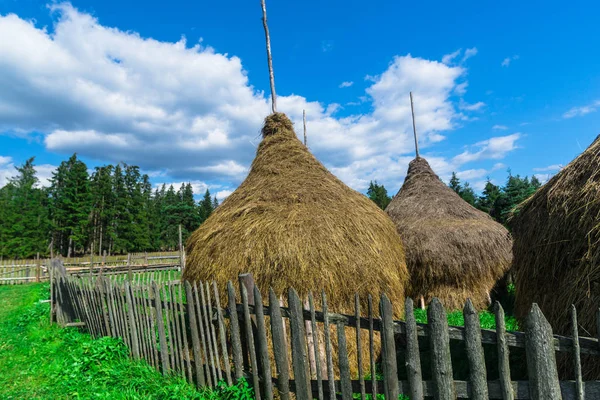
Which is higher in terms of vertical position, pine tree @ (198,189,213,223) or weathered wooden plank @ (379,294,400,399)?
pine tree @ (198,189,213,223)

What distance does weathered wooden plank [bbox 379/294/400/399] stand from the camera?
2671mm

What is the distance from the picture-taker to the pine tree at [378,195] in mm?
60753

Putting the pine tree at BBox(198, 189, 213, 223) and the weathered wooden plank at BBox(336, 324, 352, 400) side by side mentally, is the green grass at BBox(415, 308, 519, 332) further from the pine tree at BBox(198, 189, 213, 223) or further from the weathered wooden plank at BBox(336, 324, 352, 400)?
the pine tree at BBox(198, 189, 213, 223)

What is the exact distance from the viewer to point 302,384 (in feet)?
11.0

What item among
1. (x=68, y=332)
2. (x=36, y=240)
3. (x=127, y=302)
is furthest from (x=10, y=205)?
(x=127, y=302)

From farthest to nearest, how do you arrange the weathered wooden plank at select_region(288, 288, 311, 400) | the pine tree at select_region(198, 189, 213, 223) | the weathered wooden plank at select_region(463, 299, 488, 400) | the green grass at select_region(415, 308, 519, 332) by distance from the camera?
the pine tree at select_region(198, 189, 213, 223)
the green grass at select_region(415, 308, 519, 332)
the weathered wooden plank at select_region(288, 288, 311, 400)
the weathered wooden plank at select_region(463, 299, 488, 400)

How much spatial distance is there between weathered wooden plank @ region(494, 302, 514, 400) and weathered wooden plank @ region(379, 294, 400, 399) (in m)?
0.73

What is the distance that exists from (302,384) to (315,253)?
187 centimetres

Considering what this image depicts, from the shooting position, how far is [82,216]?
130ft

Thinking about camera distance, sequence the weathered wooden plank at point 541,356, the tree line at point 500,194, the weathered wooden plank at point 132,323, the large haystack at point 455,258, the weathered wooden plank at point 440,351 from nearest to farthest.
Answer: the weathered wooden plank at point 541,356
the weathered wooden plank at point 440,351
the weathered wooden plank at point 132,323
the large haystack at point 455,258
the tree line at point 500,194

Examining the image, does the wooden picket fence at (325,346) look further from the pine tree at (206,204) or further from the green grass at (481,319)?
the pine tree at (206,204)

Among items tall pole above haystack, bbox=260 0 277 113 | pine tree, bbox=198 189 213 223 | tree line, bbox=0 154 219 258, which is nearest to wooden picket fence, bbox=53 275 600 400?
tall pole above haystack, bbox=260 0 277 113

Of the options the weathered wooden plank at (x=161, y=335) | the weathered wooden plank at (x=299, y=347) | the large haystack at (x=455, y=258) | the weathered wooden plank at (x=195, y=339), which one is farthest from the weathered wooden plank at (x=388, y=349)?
the large haystack at (x=455, y=258)

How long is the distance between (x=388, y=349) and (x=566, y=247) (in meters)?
2.71
